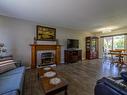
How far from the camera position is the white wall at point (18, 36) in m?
4.38

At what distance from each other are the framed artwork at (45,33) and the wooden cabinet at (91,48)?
A: 333 cm

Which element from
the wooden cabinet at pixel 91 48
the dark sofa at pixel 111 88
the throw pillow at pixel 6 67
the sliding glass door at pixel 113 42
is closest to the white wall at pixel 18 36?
the throw pillow at pixel 6 67

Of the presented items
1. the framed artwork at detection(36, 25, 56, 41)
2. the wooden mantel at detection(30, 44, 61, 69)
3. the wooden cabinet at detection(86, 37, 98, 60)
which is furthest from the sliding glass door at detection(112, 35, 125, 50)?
the framed artwork at detection(36, 25, 56, 41)

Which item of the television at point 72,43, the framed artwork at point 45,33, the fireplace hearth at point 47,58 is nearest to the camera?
the framed artwork at point 45,33

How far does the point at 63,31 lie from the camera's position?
21.9ft

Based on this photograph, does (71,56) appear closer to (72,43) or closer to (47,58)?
(72,43)

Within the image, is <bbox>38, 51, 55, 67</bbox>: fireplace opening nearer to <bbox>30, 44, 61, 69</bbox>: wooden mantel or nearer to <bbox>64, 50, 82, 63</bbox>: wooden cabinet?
<bbox>30, 44, 61, 69</bbox>: wooden mantel

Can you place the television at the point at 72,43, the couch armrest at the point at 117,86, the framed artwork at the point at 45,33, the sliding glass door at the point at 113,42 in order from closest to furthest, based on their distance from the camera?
1. the couch armrest at the point at 117,86
2. the framed artwork at the point at 45,33
3. the television at the point at 72,43
4. the sliding glass door at the point at 113,42

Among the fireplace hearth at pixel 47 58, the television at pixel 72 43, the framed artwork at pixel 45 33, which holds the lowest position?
the fireplace hearth at pixel 47 58

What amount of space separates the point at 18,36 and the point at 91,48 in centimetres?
558

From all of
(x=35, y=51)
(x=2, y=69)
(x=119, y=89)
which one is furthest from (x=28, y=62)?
(x=119, y=89)

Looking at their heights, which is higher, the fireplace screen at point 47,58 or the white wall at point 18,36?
the white wall at point 18,36

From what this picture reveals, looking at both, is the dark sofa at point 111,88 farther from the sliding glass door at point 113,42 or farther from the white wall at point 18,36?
the sliding glass door at point 113,42

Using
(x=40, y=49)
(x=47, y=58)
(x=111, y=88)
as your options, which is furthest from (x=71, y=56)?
(x=111, y=88)
